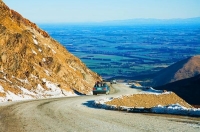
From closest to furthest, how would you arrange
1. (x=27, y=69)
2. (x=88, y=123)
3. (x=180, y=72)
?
1. (x=88, y=123)
2. (x=27, y=69)
3. (x=180, y=72)

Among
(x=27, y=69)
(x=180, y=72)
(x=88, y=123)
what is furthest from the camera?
(x=180, y=72)

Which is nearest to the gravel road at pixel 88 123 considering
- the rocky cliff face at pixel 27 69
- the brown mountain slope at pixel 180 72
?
the rocky cliff face at pixel 27 69

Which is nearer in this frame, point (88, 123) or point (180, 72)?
point (88, 123)

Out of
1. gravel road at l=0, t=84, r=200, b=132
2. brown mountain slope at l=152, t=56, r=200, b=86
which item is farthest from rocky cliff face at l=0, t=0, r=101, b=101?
brown mountain slope at l=152, t=56, r=200, b=86

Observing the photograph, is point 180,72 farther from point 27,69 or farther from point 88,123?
point 88,123

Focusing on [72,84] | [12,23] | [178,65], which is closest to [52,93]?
[72,84]

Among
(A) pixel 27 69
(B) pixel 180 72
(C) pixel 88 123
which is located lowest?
(B) pixel 180 72

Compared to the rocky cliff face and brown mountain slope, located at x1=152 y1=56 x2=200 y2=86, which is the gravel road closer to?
the rocky cliff face

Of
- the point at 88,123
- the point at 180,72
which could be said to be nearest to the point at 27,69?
the point at 88,123

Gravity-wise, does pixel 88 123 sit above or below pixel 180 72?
above
